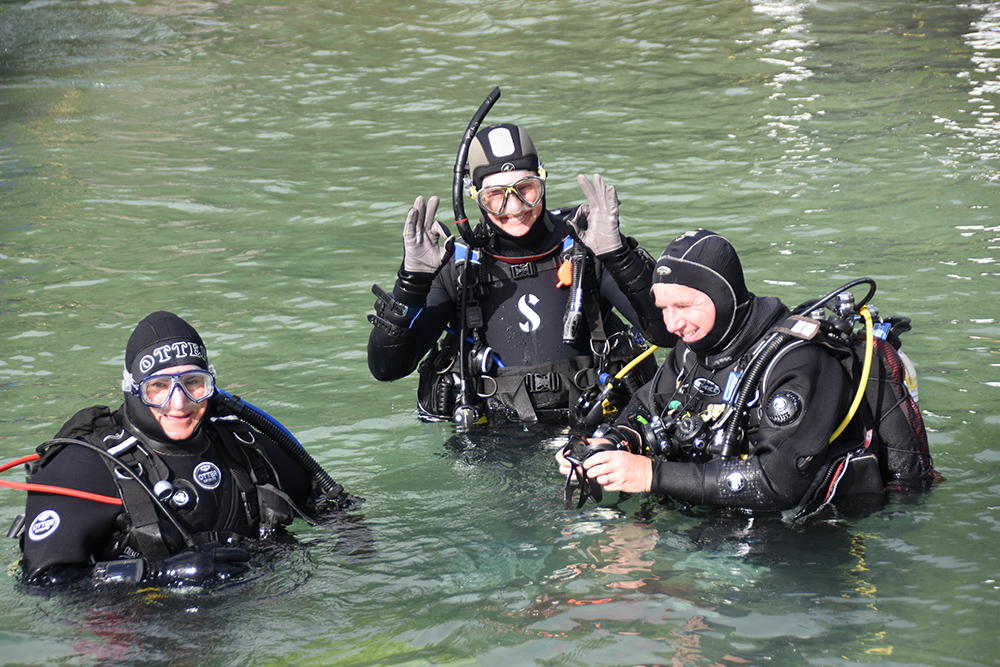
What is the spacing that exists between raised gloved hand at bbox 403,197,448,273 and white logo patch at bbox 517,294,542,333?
59cm

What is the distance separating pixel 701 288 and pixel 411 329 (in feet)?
5.22

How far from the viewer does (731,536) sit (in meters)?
4.06

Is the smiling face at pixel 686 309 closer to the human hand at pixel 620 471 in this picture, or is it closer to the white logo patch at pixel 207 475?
the human hand at pixel 620 471

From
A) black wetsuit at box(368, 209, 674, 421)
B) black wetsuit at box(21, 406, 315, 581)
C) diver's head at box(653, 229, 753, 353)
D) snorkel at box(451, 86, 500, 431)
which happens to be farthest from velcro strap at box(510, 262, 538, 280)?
black wetsuit at box(21, 406, 315, 581)

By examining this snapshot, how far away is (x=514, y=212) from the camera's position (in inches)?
193

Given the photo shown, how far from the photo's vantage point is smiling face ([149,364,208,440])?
3701mm

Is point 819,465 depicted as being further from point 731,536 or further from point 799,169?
point 799,169

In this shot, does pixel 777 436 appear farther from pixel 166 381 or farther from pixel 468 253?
pixel 166 381

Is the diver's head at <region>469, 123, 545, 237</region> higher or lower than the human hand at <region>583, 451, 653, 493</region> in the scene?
higher

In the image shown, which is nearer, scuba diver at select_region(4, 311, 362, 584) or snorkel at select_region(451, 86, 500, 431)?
scuba diver at select_region(4, 311, 362, 584)

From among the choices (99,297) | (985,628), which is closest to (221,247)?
(99,297)

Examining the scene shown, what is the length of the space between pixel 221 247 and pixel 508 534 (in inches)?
216

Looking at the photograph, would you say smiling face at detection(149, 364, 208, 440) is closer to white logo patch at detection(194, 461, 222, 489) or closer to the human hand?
white logo patch at detection(194, 461, 222, 489)

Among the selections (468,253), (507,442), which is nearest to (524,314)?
(468,253)
